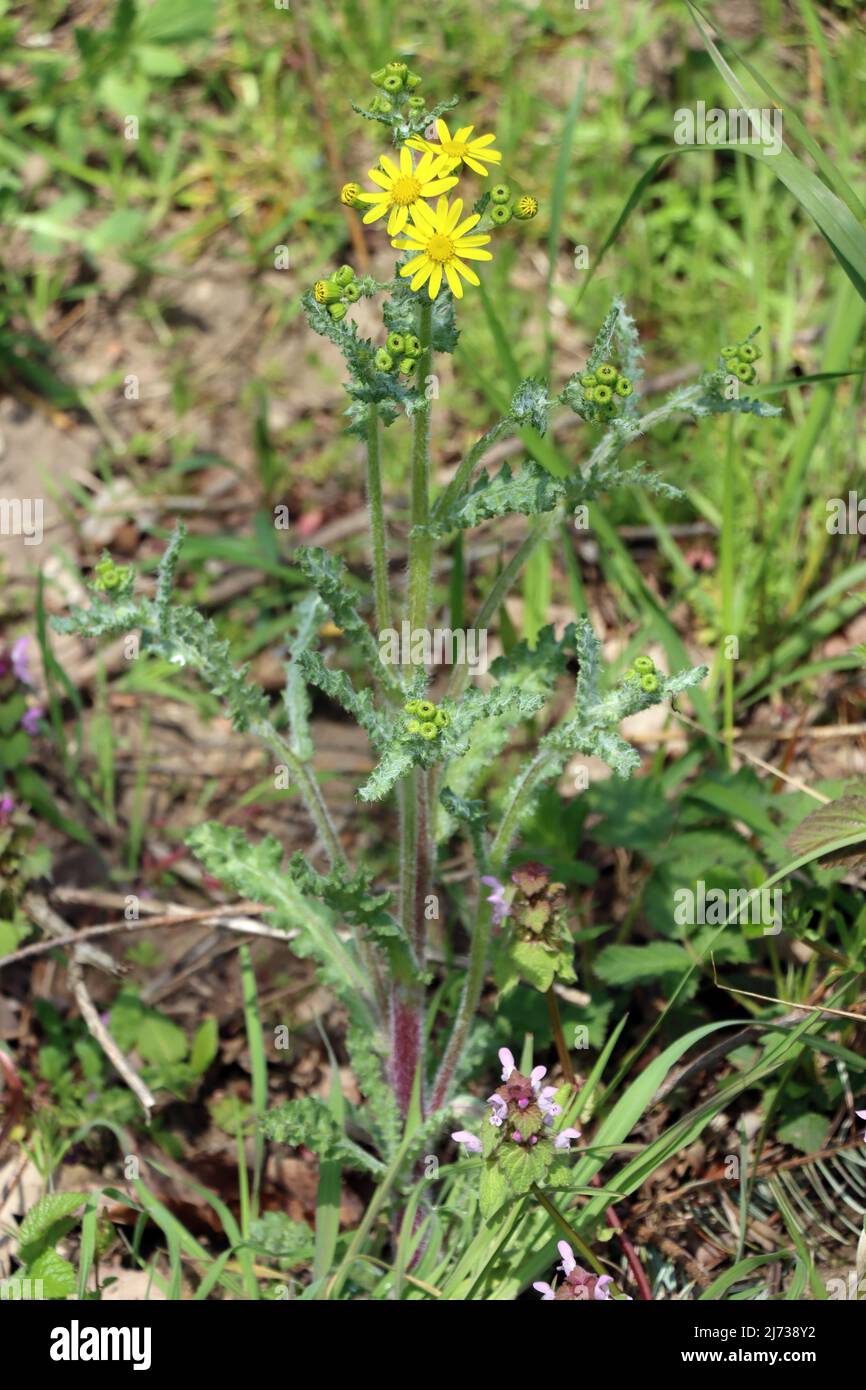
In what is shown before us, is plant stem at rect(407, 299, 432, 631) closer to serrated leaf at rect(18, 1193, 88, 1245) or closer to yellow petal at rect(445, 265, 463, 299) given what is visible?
yellow petal at rect(445, 265, 463, 299)

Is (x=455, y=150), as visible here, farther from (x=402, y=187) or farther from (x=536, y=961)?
(x=536, y=961)

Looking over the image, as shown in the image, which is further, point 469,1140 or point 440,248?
point 469,1140

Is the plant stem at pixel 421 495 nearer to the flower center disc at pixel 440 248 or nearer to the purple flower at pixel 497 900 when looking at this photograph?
the flower center disc at pixel 440 248

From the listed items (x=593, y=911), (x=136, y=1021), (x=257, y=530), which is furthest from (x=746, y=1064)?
(x=257, y=530)

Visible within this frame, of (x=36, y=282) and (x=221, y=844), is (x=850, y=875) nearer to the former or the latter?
(x=221, y=844)

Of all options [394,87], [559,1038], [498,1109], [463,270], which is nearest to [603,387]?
[463,270]

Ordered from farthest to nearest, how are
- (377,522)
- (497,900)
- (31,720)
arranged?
(31,720), (497,900), (377,522)

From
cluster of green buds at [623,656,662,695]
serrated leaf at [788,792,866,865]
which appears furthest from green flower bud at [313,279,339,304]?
serrated leaf at [788,792,866,865]
